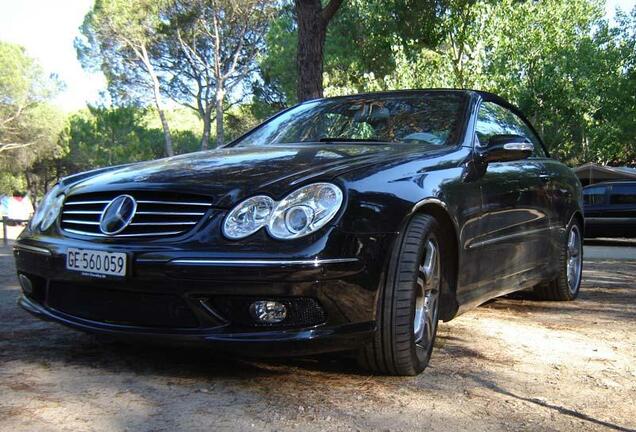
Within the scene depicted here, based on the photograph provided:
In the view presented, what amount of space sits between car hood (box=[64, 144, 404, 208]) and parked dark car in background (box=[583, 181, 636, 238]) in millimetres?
13025

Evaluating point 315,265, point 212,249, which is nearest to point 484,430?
point 315,265

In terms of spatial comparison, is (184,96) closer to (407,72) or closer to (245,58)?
(245,58)

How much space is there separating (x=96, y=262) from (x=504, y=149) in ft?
7.14

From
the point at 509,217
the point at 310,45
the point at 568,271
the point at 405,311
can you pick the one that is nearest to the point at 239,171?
the point at 405,311

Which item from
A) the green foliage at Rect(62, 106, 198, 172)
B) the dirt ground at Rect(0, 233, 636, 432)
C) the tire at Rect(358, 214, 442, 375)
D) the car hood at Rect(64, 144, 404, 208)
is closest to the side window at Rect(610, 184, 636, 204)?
the dirt ground at Rect(0, 233, 636, 432)

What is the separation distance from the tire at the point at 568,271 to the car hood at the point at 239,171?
2408 mm

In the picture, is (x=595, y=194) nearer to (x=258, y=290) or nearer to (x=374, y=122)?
(x=374, y=122)

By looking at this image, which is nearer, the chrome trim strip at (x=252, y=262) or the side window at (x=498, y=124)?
the chrome trim strip at (x=252, y=262)

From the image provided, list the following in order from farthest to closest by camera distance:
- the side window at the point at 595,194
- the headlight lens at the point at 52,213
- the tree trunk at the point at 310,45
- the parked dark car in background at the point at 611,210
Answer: the side window at the point at 595,194, the parked dark car in background at the point at 611,210, the tree trunk at the point at 310,45, the headlight lens at the point at 52,213

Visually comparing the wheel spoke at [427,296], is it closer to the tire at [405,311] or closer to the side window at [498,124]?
the tire at [405,311]

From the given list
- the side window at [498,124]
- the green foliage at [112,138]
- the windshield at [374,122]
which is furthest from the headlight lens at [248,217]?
the green foliage at [112,138]

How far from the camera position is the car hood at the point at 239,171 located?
2730 mm

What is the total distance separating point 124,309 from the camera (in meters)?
2.74

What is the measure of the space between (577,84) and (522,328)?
82.8ft
